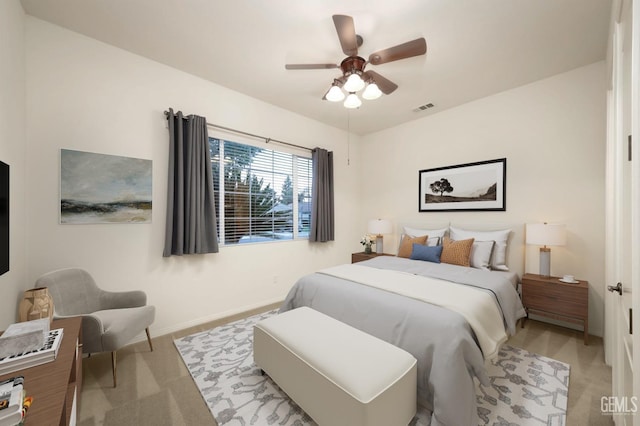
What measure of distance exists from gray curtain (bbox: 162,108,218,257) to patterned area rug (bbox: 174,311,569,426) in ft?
3.41

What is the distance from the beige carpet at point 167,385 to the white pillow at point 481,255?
0.80m

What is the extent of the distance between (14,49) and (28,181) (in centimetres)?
99

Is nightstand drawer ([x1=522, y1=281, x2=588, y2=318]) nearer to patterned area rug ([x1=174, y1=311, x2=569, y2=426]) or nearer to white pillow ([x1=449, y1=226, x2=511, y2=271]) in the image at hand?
white pillow ([x1=449, y1=226, x2=511, y2=271])

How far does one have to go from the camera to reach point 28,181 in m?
2.08

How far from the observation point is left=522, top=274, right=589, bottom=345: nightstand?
249 centimetres

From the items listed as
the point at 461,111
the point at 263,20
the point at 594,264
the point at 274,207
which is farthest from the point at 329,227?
the point at 594,264

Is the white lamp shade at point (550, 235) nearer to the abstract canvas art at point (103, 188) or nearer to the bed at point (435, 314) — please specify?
the bed at point (435, 314)

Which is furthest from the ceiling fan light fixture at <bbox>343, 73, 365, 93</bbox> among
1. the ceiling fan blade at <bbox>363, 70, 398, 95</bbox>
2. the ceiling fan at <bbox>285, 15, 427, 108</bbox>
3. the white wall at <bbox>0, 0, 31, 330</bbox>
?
the white wall at <bbox>0, 0, 31, 330</bbox>

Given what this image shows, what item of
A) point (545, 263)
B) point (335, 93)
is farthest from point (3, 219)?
point (545, 263)

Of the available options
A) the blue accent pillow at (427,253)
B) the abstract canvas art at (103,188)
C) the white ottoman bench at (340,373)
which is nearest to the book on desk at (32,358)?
the white ottoman bench at (340,373)

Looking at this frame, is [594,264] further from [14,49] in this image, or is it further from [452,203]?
[14,49]

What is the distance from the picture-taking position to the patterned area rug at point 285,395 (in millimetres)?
1603

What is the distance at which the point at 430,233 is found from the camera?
3.66 m

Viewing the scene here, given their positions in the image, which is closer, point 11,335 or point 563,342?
point 11,335
